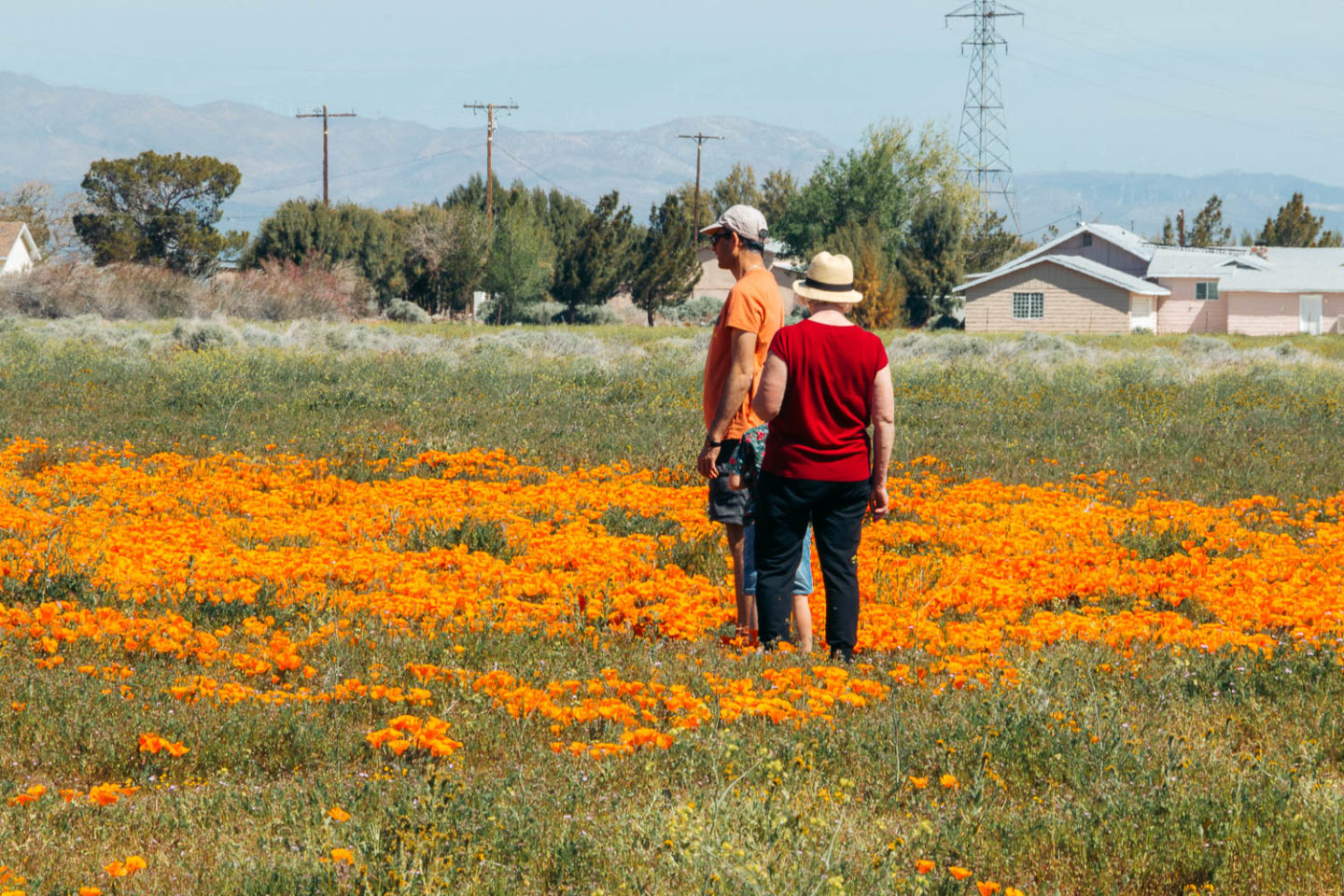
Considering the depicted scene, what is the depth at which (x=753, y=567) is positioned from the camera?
234 inches

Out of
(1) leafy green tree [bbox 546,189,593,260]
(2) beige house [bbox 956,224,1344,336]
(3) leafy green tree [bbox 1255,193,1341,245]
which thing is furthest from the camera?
(3) leafy green tree [bbox 1255,193,1341,245]

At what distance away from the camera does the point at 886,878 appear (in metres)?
3.23

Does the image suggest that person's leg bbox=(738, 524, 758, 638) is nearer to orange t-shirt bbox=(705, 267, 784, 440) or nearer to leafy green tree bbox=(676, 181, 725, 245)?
orange t-shirt bbox=(705, 267, 784, 440)

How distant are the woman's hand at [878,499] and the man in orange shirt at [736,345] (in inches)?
24.0

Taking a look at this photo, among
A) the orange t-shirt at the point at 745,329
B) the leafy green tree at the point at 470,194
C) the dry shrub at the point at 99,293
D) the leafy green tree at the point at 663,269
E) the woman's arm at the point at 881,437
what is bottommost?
the woman's arm at the point at 881,437

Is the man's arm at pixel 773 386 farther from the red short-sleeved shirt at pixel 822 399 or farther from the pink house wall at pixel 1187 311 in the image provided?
the pink house wall at pixel 1187 311

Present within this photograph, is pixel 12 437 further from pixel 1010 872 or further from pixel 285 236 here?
pixel 285 236

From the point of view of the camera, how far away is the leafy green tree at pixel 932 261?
199 ft

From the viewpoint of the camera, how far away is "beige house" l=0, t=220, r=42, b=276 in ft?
217

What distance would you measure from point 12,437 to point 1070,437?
38.3ft

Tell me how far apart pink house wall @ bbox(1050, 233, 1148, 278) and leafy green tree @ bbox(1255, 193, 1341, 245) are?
1935cm

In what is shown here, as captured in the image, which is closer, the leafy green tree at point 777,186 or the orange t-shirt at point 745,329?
the orange t-shirt at point 745,329

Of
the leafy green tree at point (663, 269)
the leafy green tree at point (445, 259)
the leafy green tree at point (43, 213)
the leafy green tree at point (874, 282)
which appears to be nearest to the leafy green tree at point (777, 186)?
the leafy green tree at point (663, 269)

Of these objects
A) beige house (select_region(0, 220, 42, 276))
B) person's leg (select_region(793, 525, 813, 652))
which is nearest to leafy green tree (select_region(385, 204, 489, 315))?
beige house (select_region(0, 220, 42, 276))
